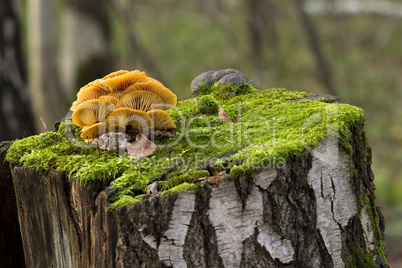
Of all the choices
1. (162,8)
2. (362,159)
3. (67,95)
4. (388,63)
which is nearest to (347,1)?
(388,63)

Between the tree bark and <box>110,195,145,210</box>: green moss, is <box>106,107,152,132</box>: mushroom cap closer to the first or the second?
<box>110,195,145,210</box>: green moss

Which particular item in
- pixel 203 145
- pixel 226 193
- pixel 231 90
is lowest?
pixel 226 193

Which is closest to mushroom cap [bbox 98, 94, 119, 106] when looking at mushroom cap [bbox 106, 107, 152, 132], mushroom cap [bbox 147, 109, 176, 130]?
mushroom cap [bbox 106, 107, 152, 132]

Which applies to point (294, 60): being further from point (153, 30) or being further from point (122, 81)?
point (122, 81)

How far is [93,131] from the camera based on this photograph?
2674 mm

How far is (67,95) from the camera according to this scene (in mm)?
10133

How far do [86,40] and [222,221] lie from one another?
7.99 m

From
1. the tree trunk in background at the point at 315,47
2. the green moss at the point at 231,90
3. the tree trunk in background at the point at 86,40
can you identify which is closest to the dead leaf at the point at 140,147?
the green moss at the point at 231,90

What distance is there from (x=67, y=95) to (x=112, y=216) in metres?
8.53

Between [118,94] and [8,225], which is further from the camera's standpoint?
[8,225]

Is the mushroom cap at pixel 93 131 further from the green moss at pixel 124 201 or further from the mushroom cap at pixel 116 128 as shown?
the green moss at pixel 124 201

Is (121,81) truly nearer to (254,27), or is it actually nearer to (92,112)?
(92,112)

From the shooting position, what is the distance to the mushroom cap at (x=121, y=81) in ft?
8.73

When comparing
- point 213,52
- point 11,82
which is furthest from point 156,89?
point 213,52
